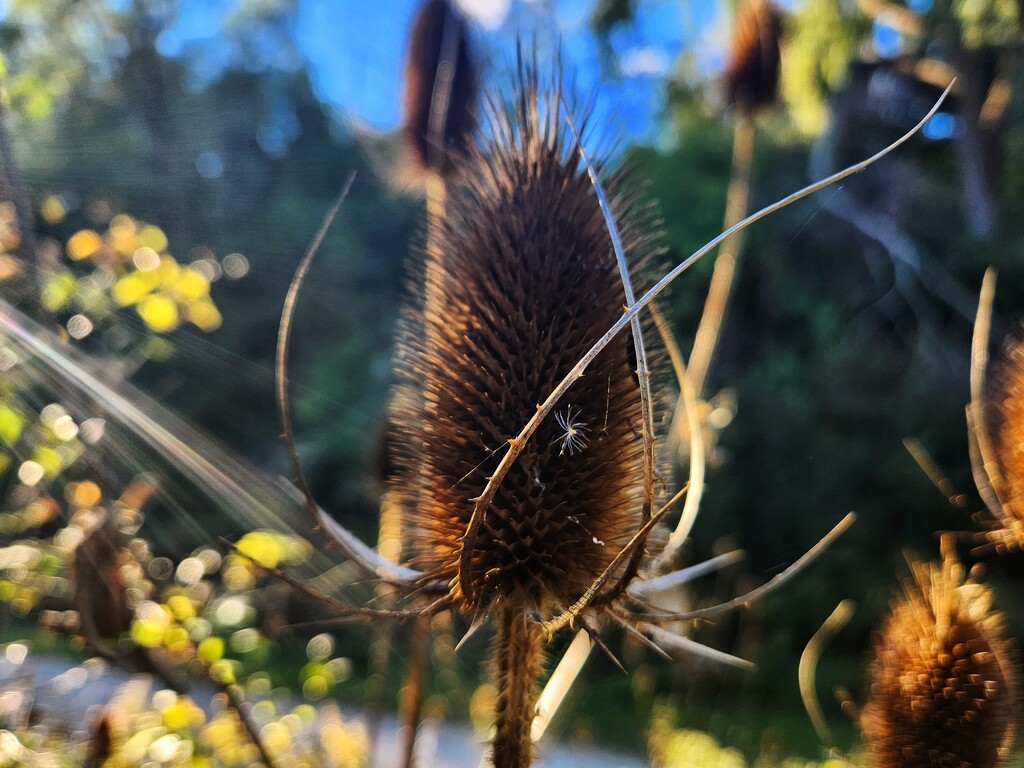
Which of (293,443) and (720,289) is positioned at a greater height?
(720,289)

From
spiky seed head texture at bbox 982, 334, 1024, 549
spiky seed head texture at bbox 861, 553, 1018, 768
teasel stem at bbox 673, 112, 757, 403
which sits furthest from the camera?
teasel stem at bbox 673, 112, 757, 403

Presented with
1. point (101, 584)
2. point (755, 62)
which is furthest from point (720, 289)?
point (101, 584)

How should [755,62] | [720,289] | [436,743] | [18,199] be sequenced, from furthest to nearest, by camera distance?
[436,743], [755,62], [720,289], [18,199]

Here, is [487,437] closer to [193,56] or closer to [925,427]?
[925,427]

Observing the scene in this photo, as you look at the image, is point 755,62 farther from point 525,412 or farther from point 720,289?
point 525,412

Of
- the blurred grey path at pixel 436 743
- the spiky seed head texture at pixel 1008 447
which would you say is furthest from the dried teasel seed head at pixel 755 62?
the blurred grey path at pixel 436 743

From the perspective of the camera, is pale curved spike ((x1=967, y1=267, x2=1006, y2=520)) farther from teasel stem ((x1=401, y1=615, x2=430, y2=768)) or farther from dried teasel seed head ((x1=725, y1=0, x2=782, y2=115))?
dried teasel seed head ((x1=725, y1=0, x2=782, y2=115))

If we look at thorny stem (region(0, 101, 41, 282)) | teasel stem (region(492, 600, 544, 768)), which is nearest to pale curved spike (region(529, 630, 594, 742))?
teasel stem (region(492, 600, 544, 768))
